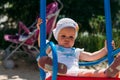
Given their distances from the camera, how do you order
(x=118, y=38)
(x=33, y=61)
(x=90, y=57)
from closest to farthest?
(x=90, y=57), (x=33, y=61), (x=118, y=38)

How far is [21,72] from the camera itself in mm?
6027

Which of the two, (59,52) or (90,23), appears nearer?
(59,52)

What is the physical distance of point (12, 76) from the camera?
5.76m

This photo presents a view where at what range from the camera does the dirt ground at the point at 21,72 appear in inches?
225

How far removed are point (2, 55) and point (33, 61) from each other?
494 mm

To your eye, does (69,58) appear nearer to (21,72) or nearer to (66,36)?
(66,36)

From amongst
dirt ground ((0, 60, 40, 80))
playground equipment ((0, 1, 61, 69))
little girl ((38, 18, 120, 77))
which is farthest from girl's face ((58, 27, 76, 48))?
dirt ground ((0, 60, 40, 80))

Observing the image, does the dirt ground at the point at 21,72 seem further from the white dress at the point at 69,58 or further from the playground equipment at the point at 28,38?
the white dress at the point at 69,58

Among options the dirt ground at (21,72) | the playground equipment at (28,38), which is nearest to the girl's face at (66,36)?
the playground equipment at (28,38)

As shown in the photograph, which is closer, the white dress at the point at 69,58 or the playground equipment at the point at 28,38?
the white dress at the point at 69,58

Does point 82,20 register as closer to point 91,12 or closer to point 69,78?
point 91,12

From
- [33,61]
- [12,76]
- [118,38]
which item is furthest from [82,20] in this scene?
[12,76]

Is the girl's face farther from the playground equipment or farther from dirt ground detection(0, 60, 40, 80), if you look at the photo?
dirt ground detection(0, 60, 40, 80)

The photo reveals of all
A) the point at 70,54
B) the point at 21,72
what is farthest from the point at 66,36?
the point at 21,72
